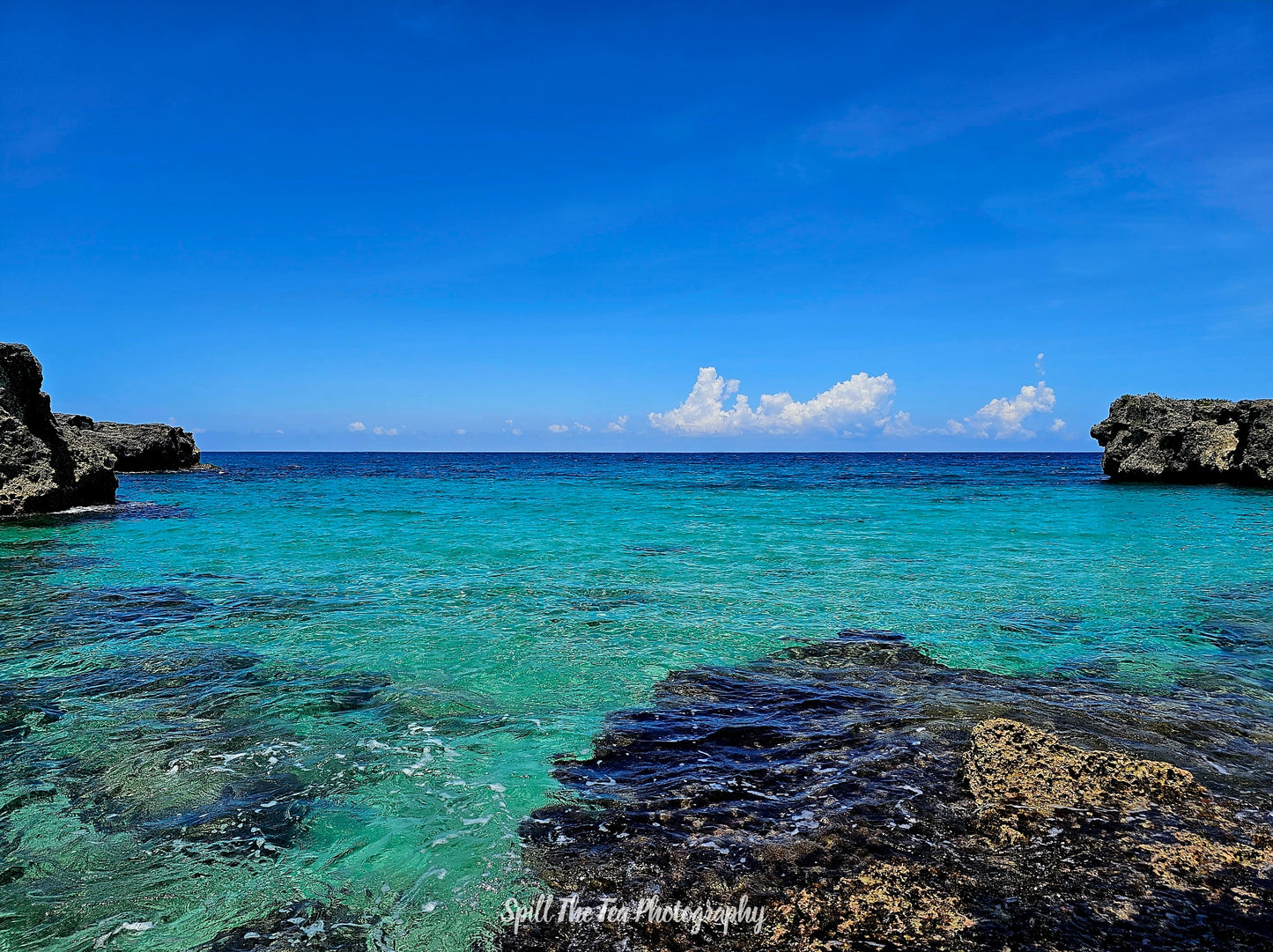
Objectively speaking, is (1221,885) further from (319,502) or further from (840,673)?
(319,502)

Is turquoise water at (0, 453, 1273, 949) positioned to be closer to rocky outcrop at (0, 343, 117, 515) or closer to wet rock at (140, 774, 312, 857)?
wet rock at (140, 774, 312, 857)

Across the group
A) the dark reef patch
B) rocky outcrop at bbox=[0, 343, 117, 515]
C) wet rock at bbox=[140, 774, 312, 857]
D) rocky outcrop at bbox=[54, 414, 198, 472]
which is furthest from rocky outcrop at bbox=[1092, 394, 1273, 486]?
rocky outcrop at bbox=[54, 414, 198, 472]

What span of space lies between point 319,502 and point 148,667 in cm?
2400

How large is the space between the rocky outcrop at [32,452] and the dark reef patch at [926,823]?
83.3 feet

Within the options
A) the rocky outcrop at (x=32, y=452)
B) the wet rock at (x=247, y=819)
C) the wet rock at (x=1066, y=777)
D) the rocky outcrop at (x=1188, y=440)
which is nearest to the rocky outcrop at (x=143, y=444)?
the rocky outcrop at (x=32, y=452)

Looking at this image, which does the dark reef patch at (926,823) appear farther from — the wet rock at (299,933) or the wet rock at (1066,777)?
the wet rock at (299,933)

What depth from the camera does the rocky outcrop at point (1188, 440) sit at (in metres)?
37.3

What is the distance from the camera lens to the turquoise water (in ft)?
13.6

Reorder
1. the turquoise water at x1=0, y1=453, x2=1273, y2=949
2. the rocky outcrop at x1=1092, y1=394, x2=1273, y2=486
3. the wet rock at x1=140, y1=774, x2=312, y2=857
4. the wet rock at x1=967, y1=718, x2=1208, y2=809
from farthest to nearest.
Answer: the rocky outcrop at x1=1092, y1=394, x2=1273, y2=486
the wet rock at x1=967, y1=718, x2=1208, y2=809
the wet rock at x1=140, y1=774, x2=312, y2=857
the turquoise water at x1=0, y1=453, x2=1273, y2=949

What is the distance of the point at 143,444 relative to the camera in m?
52.4

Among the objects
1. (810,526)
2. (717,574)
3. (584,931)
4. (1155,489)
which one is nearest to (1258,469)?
(1155,489)

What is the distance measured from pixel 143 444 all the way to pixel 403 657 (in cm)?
5611

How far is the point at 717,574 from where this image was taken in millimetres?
14008

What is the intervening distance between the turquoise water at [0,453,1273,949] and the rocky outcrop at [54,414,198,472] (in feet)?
122
